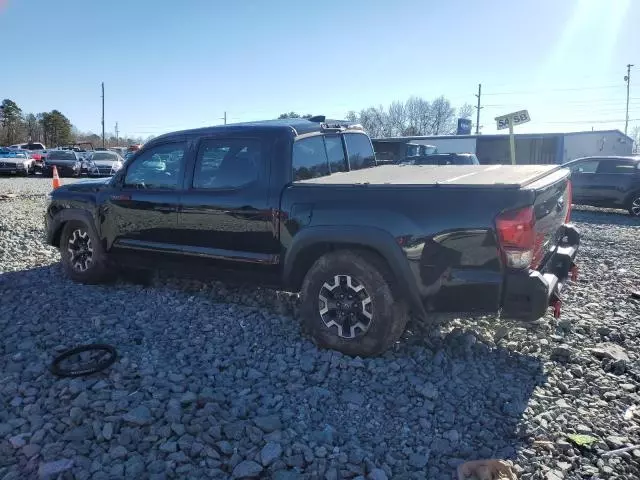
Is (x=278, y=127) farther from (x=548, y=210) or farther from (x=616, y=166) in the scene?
(x=616, y=166)

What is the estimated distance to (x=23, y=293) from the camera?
5598 mm

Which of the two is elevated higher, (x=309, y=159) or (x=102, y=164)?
(x=102, y=164)

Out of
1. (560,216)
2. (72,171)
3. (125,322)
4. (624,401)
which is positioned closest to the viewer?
(624,401)

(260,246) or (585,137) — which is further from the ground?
(585,137)

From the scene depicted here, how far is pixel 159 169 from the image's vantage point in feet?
17.3

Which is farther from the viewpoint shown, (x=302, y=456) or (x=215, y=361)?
(x=215, y=361)

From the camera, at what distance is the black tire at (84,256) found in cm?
578

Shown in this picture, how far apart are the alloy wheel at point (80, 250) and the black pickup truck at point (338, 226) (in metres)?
0.13

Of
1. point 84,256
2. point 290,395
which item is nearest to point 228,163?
point 290,395

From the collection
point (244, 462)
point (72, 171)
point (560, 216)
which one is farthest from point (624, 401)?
point (72, 171)

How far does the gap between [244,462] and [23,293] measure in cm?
399

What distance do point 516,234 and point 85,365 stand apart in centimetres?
320

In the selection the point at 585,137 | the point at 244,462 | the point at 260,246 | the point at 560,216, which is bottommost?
the point at 244,462

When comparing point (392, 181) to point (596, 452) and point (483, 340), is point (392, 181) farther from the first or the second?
point (596, 452)
